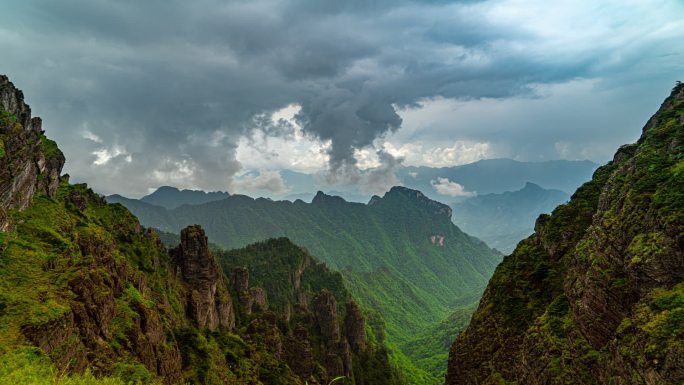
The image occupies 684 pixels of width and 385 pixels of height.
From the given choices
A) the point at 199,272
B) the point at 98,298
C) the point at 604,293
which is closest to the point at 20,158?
the point at 98,298

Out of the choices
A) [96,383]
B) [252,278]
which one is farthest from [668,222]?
[252,278]

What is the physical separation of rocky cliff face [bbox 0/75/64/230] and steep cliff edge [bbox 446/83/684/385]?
47911 mm

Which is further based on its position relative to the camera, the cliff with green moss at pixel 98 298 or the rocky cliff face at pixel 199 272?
the rocky cliff face at pixel 199 272

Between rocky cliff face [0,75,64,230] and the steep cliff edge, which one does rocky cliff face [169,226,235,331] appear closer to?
rocky cliff face [0,75,64,230]

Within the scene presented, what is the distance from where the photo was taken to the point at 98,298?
102ft

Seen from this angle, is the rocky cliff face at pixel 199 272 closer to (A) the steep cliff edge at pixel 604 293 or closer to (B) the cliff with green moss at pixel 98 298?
(B) the cliff with green moss at pixel 98 298

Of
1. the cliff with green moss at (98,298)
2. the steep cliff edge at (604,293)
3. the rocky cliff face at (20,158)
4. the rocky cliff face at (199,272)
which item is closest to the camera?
the steep cliff edge at (604,293)

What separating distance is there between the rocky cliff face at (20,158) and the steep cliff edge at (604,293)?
47.9 metres

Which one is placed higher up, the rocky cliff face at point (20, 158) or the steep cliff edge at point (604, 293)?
the rocky cliff face at point (20, 158)

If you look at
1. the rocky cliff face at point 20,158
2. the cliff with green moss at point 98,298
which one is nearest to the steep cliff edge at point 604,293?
the cliff with green moss at point 98,298

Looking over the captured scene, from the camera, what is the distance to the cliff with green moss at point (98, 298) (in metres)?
23.9

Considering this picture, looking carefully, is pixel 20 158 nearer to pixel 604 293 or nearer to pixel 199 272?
pixel 199 272

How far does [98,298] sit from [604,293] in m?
41.9

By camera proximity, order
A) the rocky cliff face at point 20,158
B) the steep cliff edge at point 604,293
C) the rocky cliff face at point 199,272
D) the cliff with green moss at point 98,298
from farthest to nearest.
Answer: the rocky cliff face at point 199,272 → the rocky cliff face at point 20,158 → the cliff with green moss at point 98,298 → the steep cliff edge at point 604,293
